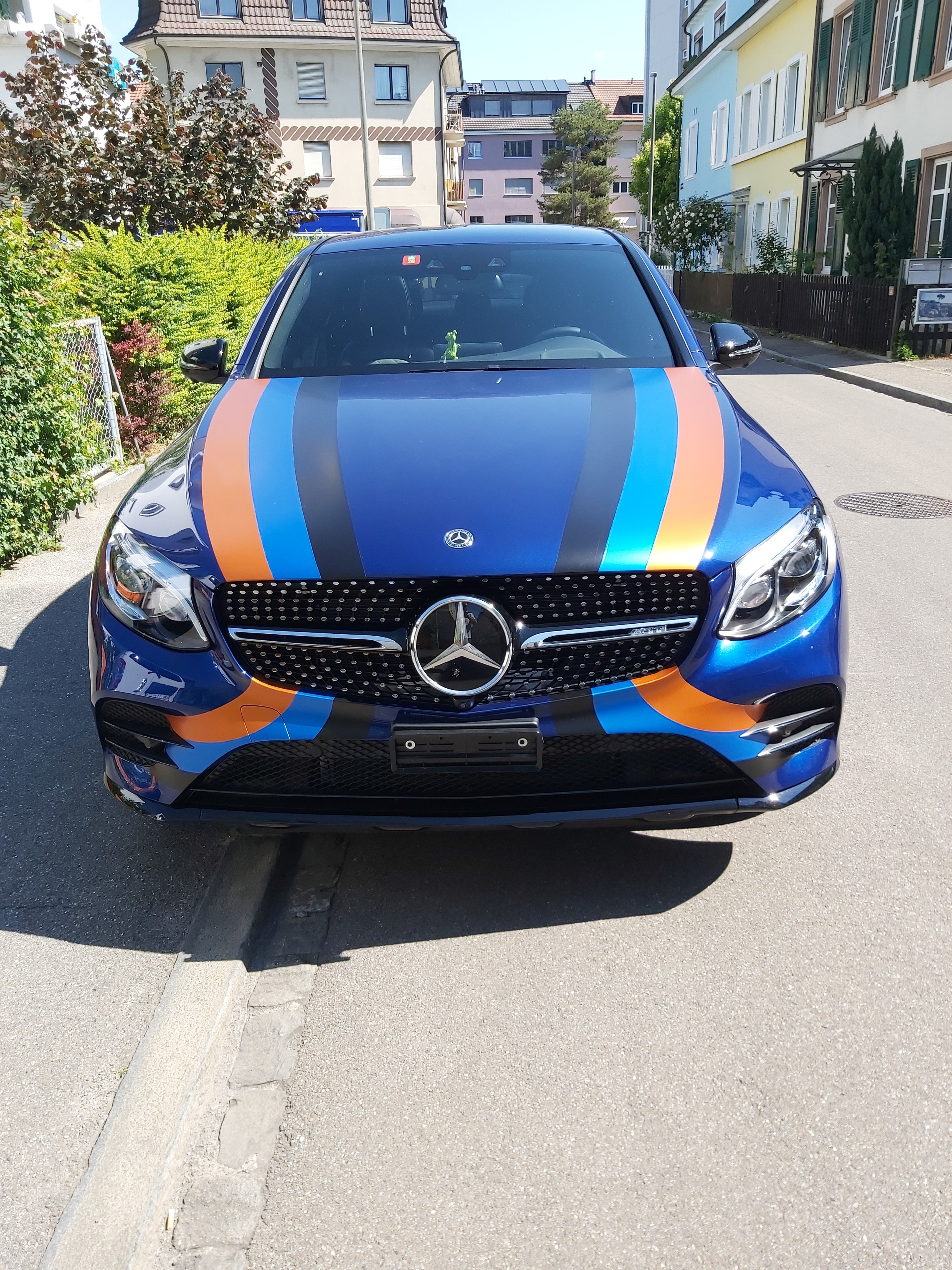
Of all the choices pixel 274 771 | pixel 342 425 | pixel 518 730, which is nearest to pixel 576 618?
pixel 518 730

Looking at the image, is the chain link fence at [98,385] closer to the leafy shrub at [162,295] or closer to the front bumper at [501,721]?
the leafy shrub at [162,295]

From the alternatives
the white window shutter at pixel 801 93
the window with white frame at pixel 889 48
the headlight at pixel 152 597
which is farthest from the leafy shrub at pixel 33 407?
the white window shutter at pixel 801 93

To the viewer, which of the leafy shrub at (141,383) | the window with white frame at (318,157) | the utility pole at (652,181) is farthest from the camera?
the utility pole at (652,181)

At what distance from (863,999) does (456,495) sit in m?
1.55

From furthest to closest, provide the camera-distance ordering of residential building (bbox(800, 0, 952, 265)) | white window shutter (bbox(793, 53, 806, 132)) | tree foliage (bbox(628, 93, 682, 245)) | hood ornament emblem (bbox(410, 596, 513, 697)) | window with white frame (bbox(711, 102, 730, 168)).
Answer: tree foliage (bbox(628, 93, 682, 245)) → window with white frame (bbox(711, 102, 730, 168)) → white window shutter (bbox(793, 53, 806, 132)) → residential building (bbox(800, 0, 952, 265)) → hood ornament emblem (bbox(410, 596, 513, 697))

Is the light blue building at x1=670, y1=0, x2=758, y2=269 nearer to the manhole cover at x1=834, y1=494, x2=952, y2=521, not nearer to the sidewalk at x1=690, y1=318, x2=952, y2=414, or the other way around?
the sidewalk at x1=690, y1=318, x2=952, y2=414

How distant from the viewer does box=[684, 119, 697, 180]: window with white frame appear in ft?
141

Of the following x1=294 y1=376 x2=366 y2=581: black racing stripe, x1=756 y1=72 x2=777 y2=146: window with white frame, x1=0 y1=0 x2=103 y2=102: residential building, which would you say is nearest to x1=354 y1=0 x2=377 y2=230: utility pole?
x1=0 y1=0 x2=103 y2=102: residential building

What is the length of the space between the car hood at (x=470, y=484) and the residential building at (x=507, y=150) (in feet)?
308

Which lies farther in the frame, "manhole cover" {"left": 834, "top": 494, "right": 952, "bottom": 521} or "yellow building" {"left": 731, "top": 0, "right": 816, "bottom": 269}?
"yellow building" {"left": 731, "top": 0, "right": 816, "bottom": 269}

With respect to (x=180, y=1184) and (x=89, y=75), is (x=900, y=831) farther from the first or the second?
(x=89, y=75)

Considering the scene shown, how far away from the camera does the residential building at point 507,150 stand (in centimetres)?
9275

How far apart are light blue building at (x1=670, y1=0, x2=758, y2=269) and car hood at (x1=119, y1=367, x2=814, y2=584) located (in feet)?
111

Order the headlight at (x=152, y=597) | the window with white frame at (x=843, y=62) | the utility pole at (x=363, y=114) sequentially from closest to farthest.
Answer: the headlight at (x=152, y=597) → the window with white frame at (x=843, y=62) → the utility pole at (x=363, y=114)
